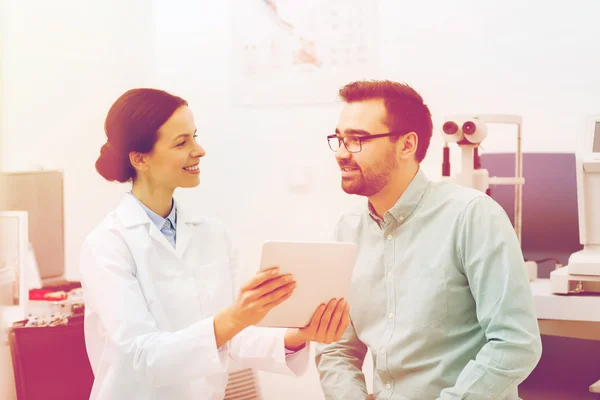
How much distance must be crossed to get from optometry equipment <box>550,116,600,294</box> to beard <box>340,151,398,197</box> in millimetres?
499

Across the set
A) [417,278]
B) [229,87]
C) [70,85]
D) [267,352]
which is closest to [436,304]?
[417,278]

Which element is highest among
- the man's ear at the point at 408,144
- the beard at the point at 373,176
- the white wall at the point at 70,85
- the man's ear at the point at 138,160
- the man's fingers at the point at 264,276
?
the white wall at the point at 70,85

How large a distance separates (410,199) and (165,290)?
1.92 feet

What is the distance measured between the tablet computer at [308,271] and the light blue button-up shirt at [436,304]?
6.5 inches

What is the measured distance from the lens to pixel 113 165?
1.64m

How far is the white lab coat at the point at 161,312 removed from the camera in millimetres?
1401

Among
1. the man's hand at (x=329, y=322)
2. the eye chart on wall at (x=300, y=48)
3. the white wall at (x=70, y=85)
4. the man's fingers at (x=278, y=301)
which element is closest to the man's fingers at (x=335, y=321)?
the man's hand at (x=329, y=322)

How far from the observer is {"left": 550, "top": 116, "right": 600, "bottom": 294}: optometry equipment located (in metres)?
1.64

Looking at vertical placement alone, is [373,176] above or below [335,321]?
above

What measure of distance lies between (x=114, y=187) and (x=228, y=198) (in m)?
0.46

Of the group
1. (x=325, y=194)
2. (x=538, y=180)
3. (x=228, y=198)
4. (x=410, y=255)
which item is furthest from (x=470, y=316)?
(x=228, y=198)

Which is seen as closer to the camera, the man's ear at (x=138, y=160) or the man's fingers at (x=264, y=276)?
the man's fingers at (x=264, y=276)

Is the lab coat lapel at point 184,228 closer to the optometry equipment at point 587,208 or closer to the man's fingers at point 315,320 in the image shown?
the man's fingers at point 315,320

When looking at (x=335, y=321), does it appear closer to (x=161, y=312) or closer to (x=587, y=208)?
(x=161, y=312)
